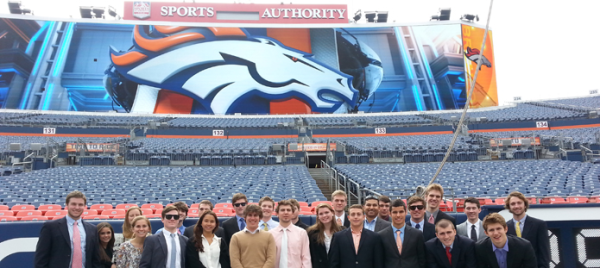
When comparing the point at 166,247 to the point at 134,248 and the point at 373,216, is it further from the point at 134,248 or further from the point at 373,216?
the point at 373,216

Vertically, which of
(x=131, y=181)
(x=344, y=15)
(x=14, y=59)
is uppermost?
(x=344, y=15)

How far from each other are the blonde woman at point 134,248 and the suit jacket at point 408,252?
275 cm

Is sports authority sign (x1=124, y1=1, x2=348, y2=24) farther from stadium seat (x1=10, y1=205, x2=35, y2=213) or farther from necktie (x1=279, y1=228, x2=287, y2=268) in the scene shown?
necktie (x1=279, y1=228, x2=287, y2=268)

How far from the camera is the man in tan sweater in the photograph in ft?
12.5

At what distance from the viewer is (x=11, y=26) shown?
3120 cm

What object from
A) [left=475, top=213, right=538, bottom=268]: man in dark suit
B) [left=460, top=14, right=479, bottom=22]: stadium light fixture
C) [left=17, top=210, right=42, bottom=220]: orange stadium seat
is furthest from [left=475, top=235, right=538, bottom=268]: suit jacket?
[left=460, top=14, right=479, bottom=22]: stadium light fixture

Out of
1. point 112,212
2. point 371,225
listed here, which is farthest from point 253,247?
point 112,212

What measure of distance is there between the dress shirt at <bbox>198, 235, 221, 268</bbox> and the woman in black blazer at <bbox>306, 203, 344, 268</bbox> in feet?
3.52

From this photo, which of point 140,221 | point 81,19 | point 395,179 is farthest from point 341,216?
point 81,19

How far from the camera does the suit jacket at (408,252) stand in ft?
12.4

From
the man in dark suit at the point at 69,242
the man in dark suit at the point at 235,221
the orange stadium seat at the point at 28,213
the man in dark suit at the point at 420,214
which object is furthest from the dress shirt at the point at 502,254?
the orange stadium seat at the point at 28,213

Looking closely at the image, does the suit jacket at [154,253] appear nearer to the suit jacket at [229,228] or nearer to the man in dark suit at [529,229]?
the suit jacket at [229,228]

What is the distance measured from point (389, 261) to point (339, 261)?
0.55m

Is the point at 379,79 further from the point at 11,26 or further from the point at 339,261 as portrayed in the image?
the point at 11,26
